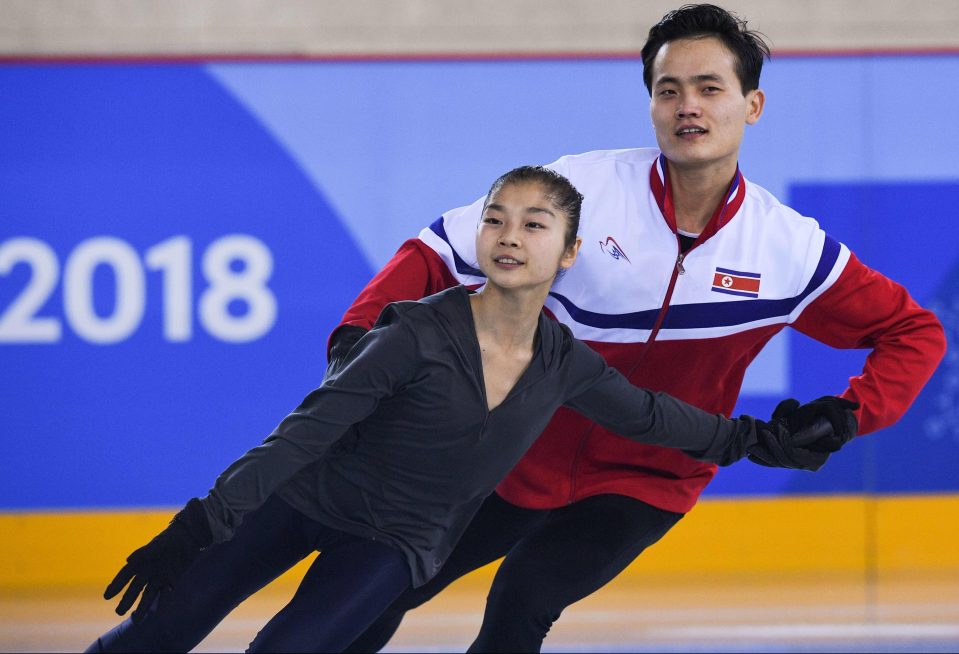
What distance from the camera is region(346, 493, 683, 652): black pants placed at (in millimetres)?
2541

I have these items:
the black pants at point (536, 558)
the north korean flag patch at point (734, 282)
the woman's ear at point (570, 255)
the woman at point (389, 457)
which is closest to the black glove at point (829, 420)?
the north korean flag patch at point (734, 282)

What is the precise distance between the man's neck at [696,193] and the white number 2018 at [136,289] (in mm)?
2576

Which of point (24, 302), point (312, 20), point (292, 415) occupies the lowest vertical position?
point (292, 415)

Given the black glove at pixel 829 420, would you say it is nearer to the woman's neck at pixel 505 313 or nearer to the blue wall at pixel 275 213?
the woman's neck at pixel 505 313

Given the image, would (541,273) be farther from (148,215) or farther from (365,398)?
(148,215)

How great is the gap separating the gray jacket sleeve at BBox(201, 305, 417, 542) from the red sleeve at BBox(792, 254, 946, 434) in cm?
108

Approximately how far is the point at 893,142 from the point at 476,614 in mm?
2583

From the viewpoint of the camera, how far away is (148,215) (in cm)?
500

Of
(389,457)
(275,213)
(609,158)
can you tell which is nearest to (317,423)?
(389,457)

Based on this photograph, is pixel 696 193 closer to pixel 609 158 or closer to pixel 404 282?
pixel 609 158

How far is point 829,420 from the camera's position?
8.86 ft

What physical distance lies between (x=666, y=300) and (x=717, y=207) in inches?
9.5

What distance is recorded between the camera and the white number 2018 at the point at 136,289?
194 inches

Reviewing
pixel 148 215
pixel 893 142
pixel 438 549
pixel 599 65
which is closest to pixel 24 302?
pixel 148 215
